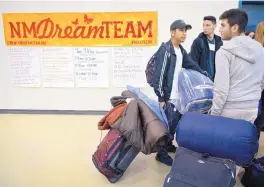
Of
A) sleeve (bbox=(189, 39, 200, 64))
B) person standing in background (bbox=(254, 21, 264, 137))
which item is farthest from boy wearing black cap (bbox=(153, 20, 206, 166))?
sleeve (bbox=(189, 39, 200, 64))

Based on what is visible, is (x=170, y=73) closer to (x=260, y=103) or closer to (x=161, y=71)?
(x=161, y=71)

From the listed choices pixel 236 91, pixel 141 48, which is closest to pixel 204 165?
pixel 236 91

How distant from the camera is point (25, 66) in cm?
367

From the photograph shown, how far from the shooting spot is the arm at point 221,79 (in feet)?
5.41

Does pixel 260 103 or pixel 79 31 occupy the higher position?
pixel 79 31

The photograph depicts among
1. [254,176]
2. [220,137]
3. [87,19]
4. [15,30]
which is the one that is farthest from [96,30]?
[254,176]

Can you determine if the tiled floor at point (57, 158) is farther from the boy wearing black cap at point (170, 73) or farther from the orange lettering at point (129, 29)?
the orange lettering at point (129, 29)

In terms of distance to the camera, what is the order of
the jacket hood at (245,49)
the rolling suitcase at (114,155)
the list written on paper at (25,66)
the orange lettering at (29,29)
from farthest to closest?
1. the list written on paper at (25,66)
2. the orange lettering at (29,29)
3. the rolling suitcase at (114,155)
4. the jacket hood at (245,49)

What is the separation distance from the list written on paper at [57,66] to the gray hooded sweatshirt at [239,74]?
2382 millimetres

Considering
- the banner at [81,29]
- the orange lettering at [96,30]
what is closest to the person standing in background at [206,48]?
the banner at [81,29]

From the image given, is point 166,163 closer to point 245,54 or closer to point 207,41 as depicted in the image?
point 245,54

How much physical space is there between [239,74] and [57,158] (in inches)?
69.8

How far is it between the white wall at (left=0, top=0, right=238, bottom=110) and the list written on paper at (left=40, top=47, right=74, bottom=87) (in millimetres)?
113

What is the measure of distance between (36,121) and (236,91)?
268cm
